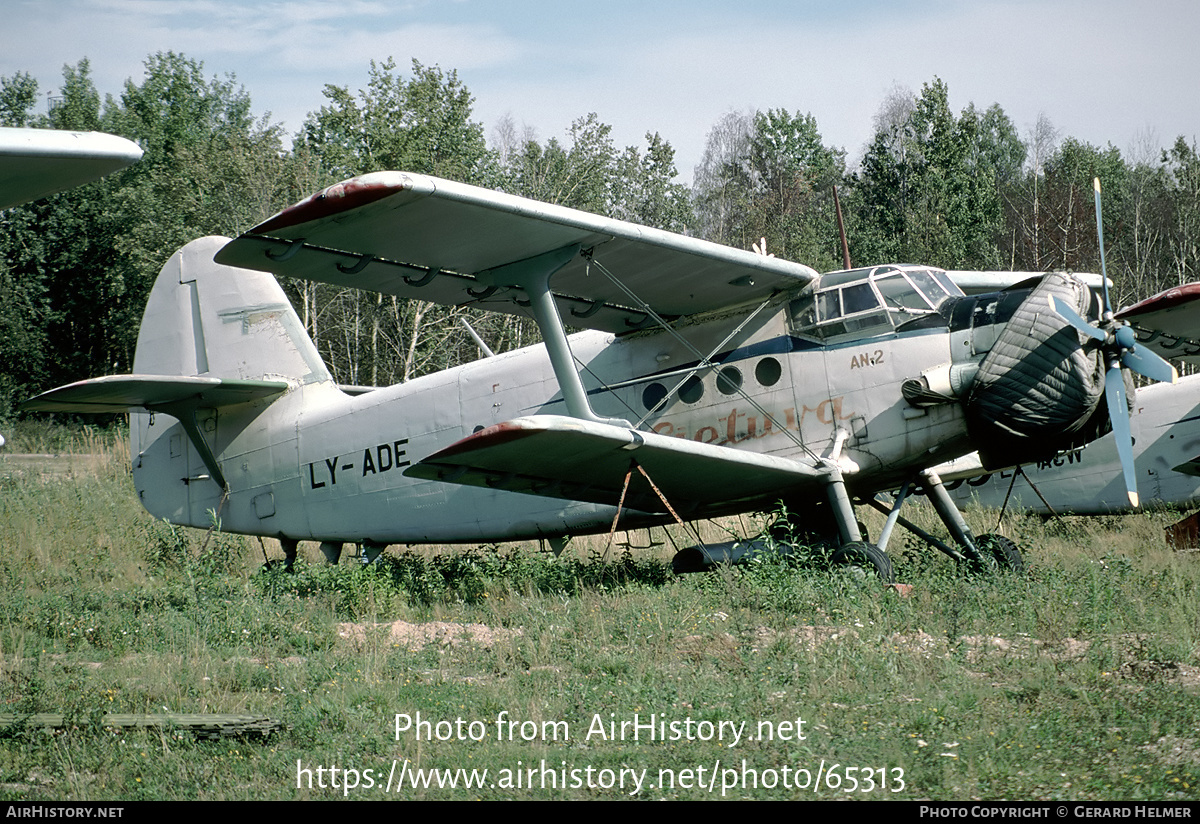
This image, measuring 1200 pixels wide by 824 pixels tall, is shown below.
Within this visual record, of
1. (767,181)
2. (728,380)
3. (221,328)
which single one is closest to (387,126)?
(221,328)

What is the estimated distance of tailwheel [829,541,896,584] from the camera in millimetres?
8141

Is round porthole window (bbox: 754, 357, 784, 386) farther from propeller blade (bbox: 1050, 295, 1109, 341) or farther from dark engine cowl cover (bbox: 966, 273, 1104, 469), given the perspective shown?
propeller blade (bbox: 1050, 295, 1109, 341)

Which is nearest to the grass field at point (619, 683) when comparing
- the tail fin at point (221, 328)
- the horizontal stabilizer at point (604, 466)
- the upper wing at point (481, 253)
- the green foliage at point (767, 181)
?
the horizontal stabilizer at point (604, 466)

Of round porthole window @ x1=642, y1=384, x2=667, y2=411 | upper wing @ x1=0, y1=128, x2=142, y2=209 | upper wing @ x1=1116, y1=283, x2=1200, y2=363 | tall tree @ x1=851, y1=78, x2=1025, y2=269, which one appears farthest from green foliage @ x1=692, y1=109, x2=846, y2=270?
upper wing @ x1=0, y1=128, x2=142, y2=209

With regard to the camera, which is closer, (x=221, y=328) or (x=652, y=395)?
(x=652, y=395)

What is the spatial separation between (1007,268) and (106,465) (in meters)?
27.5

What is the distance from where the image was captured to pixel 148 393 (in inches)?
422

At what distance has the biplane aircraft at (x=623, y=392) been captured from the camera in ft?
26.0

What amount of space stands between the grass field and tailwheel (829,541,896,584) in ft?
1.27

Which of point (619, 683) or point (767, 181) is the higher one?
point (767, 181)

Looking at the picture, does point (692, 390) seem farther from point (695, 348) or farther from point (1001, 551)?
point (1001, 551)

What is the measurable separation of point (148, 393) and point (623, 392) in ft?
16.4

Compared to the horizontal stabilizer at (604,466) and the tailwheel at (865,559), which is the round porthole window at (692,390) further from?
the tailwheel at (865,559)

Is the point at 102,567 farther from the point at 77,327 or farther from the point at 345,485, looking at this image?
the point at 77,327
